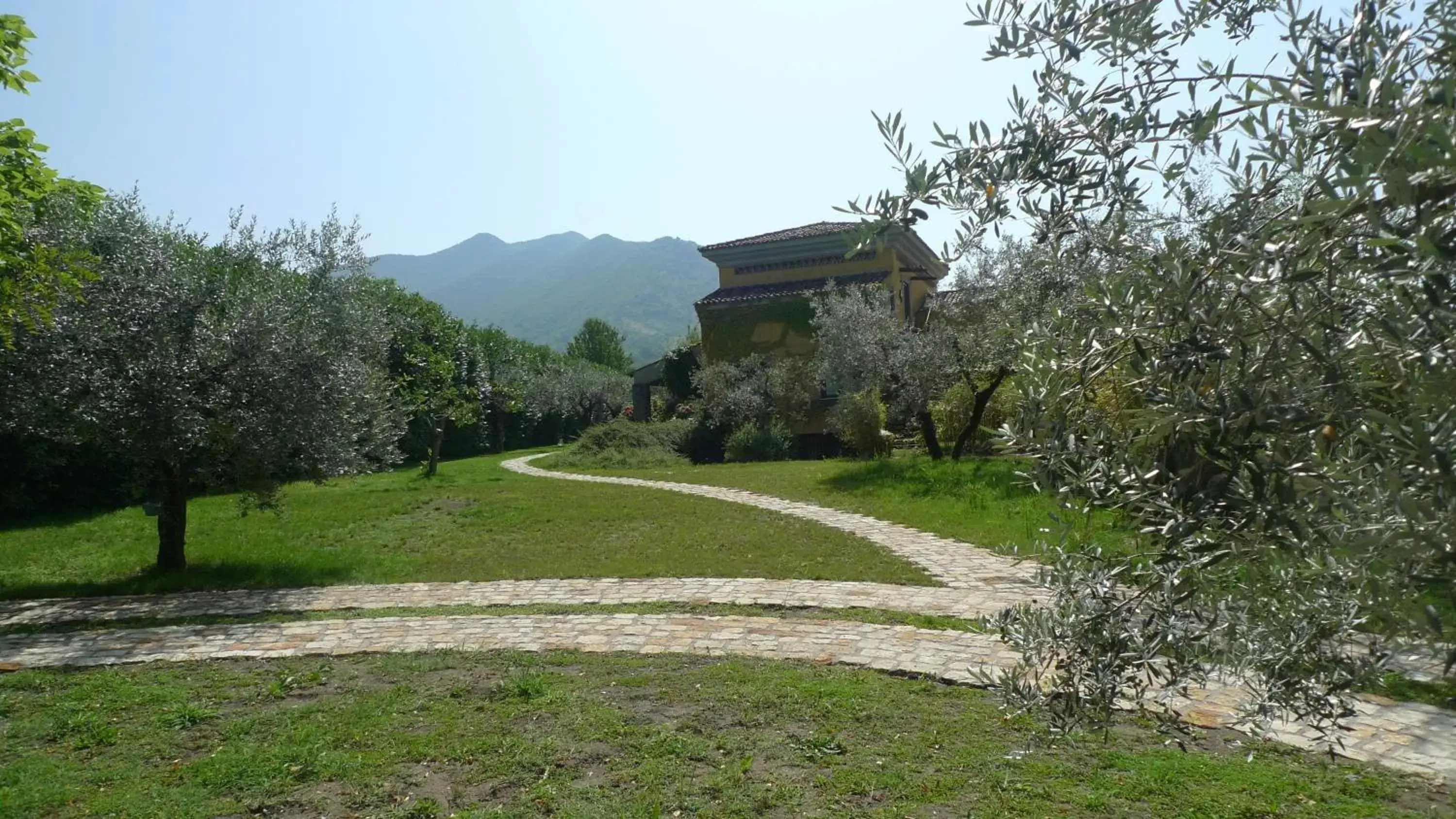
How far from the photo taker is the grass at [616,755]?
4500 mm

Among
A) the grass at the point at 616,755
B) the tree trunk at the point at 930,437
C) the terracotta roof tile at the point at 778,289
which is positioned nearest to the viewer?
the grass at the point at 616,755

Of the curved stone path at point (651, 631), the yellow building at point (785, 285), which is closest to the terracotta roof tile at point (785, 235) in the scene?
the yellow building at point (785, 285)

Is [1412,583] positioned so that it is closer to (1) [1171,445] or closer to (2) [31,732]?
(1) [1171,445]

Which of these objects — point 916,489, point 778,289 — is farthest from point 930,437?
point 778,289

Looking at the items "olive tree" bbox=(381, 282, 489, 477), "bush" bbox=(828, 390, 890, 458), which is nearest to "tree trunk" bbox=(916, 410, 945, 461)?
"bush" bbox=(828, 390, 890, 458)

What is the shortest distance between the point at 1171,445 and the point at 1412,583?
2.24 ft

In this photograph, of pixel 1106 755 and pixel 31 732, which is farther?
pixel 31 732

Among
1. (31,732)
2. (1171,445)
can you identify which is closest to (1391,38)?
(1171,445)

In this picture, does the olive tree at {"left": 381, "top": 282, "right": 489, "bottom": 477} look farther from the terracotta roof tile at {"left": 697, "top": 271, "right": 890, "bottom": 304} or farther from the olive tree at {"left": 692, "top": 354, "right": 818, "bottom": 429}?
the terracotta roof tile at {"left": 697, "top": 271, "right": 890, "bottom": 304}

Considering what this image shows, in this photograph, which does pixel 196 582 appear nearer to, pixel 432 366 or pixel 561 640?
pixel 561 640

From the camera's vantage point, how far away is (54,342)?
10125 mm

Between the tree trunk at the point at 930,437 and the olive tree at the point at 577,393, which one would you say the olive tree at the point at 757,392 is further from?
the olive tree at the point at 577,393

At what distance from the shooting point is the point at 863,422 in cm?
2514

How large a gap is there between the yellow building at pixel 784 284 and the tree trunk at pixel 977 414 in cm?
833
